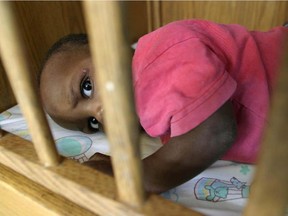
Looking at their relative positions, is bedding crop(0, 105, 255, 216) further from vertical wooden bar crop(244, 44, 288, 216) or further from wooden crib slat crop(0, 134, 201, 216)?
vertical wooden bar crop(244, 44, 288, 216)

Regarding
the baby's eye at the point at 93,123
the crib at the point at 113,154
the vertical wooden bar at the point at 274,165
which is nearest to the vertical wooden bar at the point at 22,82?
the crib at the point at 113,154

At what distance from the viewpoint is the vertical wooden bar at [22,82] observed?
13.9 inches

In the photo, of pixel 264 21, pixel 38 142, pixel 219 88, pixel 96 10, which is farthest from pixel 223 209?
pixel 264 21

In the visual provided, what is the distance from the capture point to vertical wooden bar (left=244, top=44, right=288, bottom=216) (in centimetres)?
23

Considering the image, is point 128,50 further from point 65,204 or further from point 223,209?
point 223,209

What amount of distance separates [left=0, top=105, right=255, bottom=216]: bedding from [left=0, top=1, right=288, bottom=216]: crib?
0.18 meters

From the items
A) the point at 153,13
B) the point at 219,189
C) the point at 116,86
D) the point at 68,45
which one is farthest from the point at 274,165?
the point at 153,13

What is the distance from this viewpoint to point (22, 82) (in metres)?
0.39

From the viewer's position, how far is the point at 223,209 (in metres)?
0.58

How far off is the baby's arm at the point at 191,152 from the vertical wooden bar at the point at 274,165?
272 millimetres

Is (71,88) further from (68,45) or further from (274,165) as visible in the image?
(274,165)

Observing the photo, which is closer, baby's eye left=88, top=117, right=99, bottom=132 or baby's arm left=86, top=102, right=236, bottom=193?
baby's arm left=86, top=102, right=236, bottom=193

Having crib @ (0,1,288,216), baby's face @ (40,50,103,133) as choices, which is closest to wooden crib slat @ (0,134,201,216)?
crib @ (0,1,288,216)

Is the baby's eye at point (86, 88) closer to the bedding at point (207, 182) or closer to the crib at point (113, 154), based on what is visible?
the bedding at point (207, 182)
